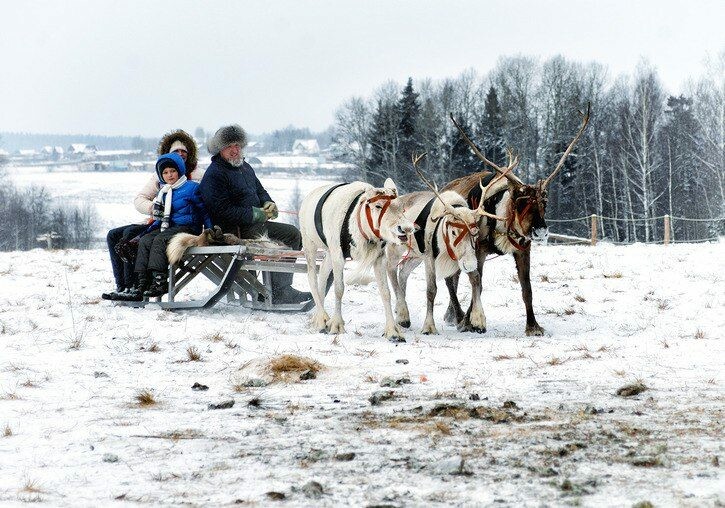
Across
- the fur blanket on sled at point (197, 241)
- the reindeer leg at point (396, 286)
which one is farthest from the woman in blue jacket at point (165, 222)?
the reindeer leg at point (396, 286)

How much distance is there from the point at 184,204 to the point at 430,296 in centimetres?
312

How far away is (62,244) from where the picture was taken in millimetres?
52031

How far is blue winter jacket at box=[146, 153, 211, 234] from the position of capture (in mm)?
9828

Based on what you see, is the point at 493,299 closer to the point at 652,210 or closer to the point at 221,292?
the point at 221,292

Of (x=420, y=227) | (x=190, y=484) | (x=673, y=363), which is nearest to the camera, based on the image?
(x=190, y=484)

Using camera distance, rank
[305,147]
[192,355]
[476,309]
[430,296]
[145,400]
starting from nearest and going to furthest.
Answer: [145,400]
[192,355]
[476,309]
[430,296]
[305,147]

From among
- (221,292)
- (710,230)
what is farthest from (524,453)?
(710,230)

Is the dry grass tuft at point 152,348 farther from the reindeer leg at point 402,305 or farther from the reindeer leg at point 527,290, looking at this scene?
the reindeer leg at point 527,290

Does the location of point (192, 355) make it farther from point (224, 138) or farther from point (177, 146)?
point (177, 146)

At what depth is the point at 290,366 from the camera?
619cm

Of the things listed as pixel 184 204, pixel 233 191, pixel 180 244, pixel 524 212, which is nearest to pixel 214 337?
pixel 180 244

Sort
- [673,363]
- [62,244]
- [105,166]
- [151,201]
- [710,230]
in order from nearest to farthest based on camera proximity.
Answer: [673,363] < [151,201] < [710,230] < [62,244] < [105,166]

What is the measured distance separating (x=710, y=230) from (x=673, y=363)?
3813 centimetres

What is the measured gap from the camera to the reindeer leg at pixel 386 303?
26.4 feet
